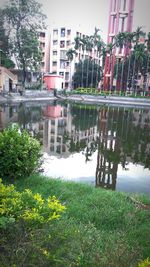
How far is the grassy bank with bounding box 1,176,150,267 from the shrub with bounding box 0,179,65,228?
17cm

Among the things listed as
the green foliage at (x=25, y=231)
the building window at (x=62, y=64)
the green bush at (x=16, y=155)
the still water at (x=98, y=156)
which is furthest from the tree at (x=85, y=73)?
the green foliage at (x=25, y=231)

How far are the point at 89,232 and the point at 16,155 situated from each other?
8.15ft

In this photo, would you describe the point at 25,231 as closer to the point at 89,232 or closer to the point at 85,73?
the point at 89,232

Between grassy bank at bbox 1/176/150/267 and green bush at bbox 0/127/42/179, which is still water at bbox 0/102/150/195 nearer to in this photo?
grassy bank at bbox 1/176/150/267

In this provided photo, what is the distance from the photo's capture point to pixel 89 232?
12.6ft

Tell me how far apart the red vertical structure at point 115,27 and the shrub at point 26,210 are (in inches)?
1917

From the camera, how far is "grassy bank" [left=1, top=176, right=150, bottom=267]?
2.77 metres

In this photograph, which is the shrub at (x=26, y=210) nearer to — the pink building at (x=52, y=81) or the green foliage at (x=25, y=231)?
the green foliage at (x=25, y=231)

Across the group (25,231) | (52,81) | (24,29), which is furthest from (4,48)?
(25,231)

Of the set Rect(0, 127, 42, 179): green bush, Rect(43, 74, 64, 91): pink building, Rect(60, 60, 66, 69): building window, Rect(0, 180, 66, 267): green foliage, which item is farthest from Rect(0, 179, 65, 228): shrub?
Rect(60, 60, 66, 69): building window

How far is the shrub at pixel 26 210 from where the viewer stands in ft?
9.64

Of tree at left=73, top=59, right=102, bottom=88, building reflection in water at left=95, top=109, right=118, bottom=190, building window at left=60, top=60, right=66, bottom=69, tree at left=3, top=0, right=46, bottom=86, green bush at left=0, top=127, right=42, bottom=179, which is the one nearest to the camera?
green bush at left=0, top=127, right=42, bottom=179

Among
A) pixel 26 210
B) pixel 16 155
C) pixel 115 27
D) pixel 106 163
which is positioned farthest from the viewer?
pixel 115 27

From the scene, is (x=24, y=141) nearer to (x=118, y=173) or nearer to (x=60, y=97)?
(x=118, y=173)
